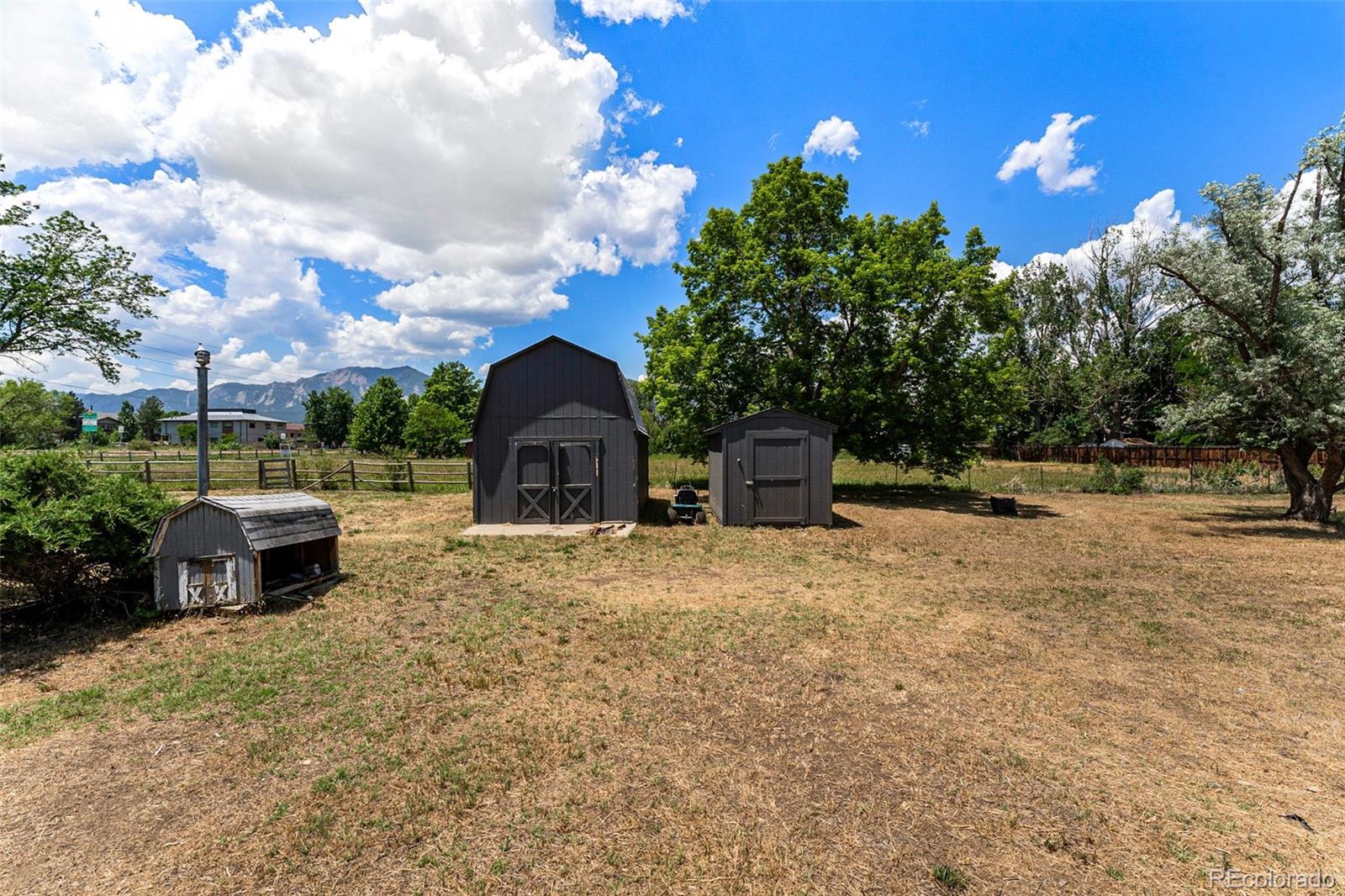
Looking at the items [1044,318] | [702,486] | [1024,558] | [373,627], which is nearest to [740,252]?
[702,486]

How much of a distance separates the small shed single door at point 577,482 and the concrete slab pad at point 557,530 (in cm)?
33

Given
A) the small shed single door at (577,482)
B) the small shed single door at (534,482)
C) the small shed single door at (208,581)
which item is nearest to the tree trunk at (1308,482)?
the small shed single door at (577,482)

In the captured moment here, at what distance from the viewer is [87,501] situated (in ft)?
21.3

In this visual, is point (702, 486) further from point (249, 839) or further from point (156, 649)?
point (249, 839)

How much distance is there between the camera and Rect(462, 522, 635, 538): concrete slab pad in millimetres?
13234

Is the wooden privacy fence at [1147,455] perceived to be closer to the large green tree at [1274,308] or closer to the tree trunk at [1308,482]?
the tree trunk at [1308,482]

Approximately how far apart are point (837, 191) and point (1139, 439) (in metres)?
39.9

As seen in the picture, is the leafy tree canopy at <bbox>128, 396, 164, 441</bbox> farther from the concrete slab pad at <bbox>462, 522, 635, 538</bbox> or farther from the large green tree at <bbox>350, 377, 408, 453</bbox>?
the concrete slab pad at <bbox>462, 522, 635, 538</bbox>

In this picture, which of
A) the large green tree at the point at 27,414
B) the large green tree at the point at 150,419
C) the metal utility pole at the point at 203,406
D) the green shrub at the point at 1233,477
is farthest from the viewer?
the large green tree at the point at 150,419

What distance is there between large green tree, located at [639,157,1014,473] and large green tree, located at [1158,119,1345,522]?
5859mm

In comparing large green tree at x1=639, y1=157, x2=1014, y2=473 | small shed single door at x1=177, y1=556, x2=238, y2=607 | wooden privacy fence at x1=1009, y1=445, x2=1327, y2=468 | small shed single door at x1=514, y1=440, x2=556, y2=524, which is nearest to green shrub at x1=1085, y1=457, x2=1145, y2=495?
large green tree at x1=639, y1=157, x2=1014, y2=473

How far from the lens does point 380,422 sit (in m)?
51.0

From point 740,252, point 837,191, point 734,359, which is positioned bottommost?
point 734,359

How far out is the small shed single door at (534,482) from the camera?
1435 centimetres
